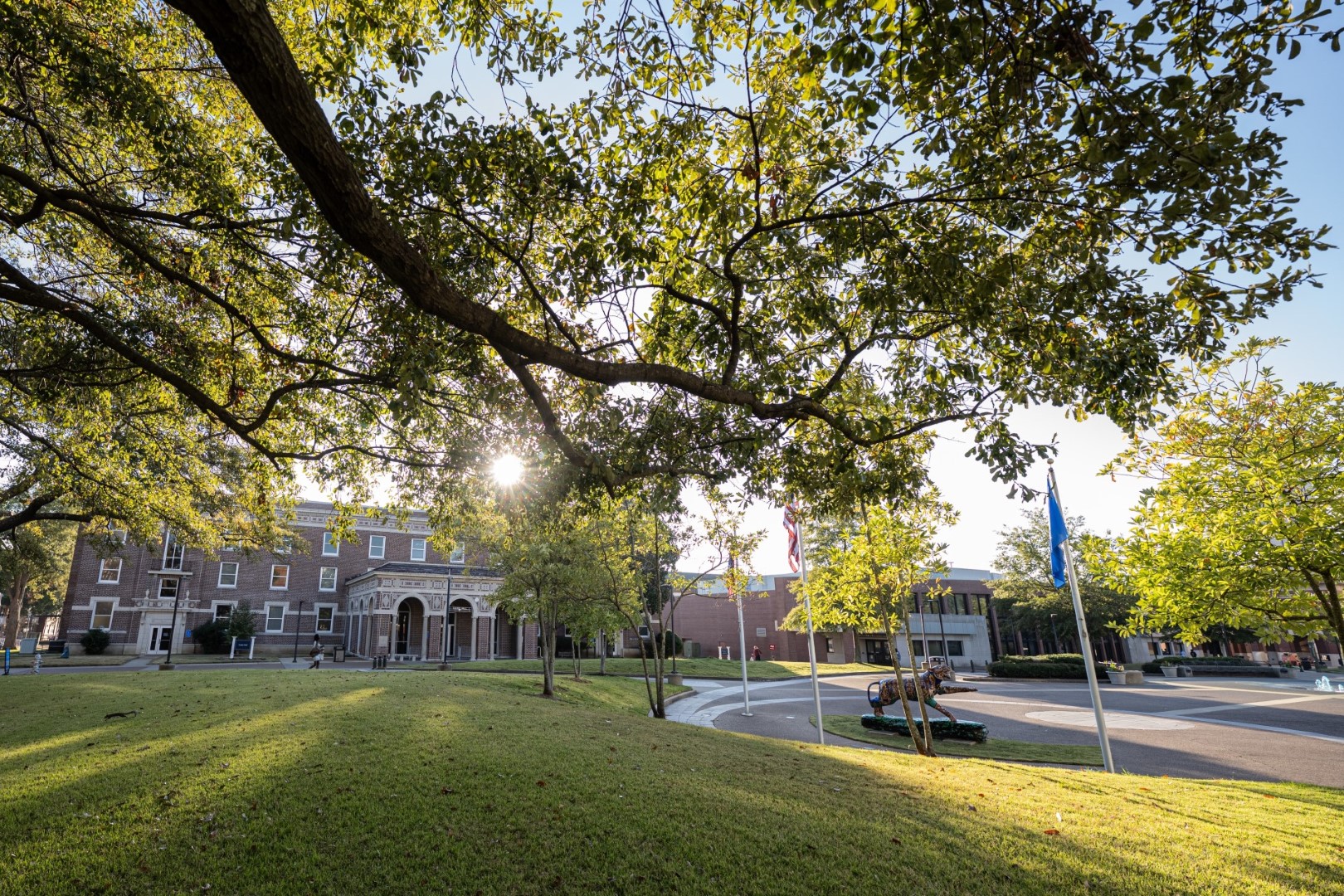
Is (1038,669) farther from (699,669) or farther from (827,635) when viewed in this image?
(699,669)

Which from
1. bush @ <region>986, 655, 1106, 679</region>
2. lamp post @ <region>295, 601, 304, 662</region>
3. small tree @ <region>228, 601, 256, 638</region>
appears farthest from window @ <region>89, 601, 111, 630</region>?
bush @ <region>986, 655, 1106, 679</region>

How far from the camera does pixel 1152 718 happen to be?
76.6ft

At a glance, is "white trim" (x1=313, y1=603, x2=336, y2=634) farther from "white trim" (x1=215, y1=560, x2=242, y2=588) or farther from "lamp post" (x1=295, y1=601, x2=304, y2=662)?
"white trim" (x1=215, y1=560, x2=242, y2=588)

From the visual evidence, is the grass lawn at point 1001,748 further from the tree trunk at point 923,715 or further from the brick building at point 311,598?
the brick building at point 311,598

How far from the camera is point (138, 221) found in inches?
359

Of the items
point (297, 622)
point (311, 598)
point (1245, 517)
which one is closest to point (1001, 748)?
point (1245, 517)

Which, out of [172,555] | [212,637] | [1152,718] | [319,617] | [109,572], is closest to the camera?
[1152,718]

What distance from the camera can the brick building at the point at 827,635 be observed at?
5950 cm

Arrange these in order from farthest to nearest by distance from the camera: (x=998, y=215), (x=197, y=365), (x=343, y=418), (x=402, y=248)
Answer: (x=343, y=418) < (x=197, y=365) < (x=998, y=215) < (x=402, y=248)

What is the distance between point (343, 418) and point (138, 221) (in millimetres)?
4117

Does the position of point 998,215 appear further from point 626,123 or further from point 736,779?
point 736,779

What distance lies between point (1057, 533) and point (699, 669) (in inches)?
1228

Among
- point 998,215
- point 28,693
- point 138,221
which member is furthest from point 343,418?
point 28,693

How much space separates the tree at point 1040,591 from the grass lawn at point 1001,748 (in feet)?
117
